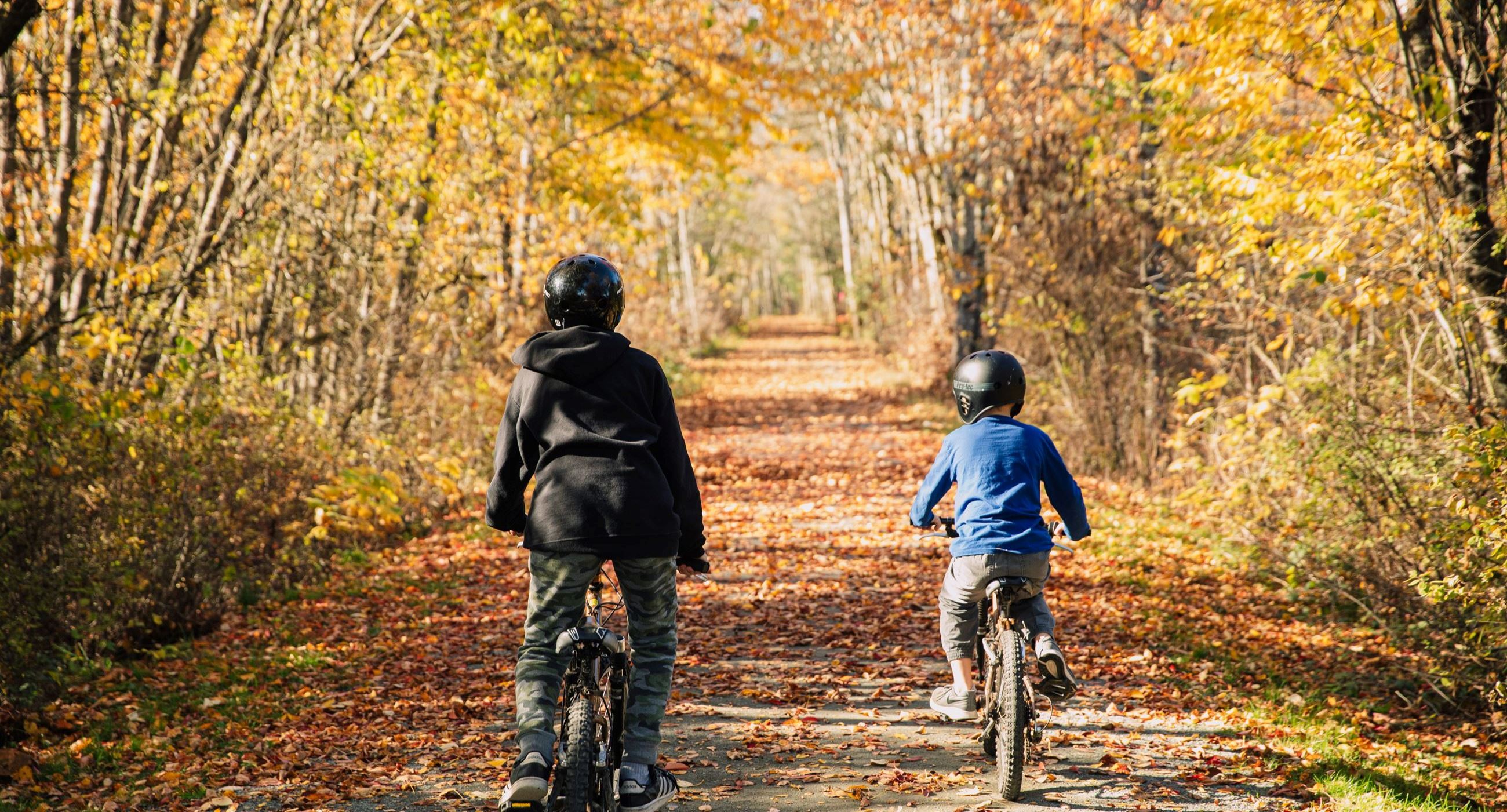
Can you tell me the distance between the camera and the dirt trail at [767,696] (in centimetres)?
536

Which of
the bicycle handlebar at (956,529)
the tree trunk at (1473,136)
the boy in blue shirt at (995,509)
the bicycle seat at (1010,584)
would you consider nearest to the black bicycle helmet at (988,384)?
the boy in blue shirt at (995,509)

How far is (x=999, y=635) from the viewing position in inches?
203

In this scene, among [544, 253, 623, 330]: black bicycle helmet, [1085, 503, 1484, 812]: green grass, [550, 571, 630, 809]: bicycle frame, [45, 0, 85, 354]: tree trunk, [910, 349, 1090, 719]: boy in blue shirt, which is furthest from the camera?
[45, 0, 85, 354]: tree trunk

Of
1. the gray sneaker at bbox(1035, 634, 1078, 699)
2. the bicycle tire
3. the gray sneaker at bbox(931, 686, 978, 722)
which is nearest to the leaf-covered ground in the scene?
the gray sneaker at bbox(931, 686, 978, 722)

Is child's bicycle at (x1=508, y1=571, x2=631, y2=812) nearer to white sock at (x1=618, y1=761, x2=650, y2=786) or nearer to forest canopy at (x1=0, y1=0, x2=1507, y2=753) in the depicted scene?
white sock at (x1=618, y1=761, x2=650, y2=786)

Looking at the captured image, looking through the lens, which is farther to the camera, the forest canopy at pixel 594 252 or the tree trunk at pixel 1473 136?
the forest canopy at pixel 594 252

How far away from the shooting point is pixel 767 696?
22.9 feet

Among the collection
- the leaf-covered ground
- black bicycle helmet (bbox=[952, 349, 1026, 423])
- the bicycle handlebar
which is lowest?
the leaf-covered ground

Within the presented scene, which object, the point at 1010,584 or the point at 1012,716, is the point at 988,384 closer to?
the point at 1010,584

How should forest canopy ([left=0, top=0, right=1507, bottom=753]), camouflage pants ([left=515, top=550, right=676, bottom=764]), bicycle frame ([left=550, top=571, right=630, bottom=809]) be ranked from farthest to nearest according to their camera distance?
forest canopy ([left=0, top=0, right=1507, bottom=753])
camouflage pants ([left=515, top=550, right=676, bottom=764])
bicycle frame ([left=550, top=571, right=630, bottom=809])

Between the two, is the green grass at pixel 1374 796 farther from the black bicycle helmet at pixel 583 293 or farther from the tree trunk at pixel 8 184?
the tree trunk at pixel 8 184

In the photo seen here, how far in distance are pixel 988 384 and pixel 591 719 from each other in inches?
96.0

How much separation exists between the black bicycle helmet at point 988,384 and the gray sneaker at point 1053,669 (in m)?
1.07

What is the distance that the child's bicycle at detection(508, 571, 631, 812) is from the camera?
3.96 meters
